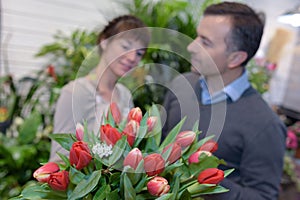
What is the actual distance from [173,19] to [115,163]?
1.93 meters

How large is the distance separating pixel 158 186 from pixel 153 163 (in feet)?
0.15

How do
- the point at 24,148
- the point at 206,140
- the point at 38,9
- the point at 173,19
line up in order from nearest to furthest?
the point at 206,140
the point at 24,148
the point at 173,19
the point at 38,9

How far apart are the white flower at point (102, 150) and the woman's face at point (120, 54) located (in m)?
0.22

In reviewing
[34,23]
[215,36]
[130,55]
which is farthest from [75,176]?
[34,23]

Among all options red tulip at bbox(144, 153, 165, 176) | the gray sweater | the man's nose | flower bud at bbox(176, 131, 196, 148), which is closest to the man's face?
the gray sweater

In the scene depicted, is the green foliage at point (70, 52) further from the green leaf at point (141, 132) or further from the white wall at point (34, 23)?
the green leaf at point (141, 132)

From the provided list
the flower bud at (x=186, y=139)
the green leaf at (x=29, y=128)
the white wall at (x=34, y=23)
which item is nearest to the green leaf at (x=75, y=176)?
the flower bud at (x=186, y=139)

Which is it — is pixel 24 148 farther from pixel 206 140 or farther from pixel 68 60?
pixel 206 140

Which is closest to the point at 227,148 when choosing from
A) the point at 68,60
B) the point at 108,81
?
the point at 108,81

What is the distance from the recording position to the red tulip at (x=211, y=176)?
63 cm

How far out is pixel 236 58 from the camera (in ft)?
3.76

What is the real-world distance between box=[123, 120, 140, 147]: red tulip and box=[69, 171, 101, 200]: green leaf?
0.09 metres

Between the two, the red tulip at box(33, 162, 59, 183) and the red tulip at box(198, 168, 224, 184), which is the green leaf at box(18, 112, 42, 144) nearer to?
the red tulip at box(33, 162, 59, 183)

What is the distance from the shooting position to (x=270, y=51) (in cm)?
315
